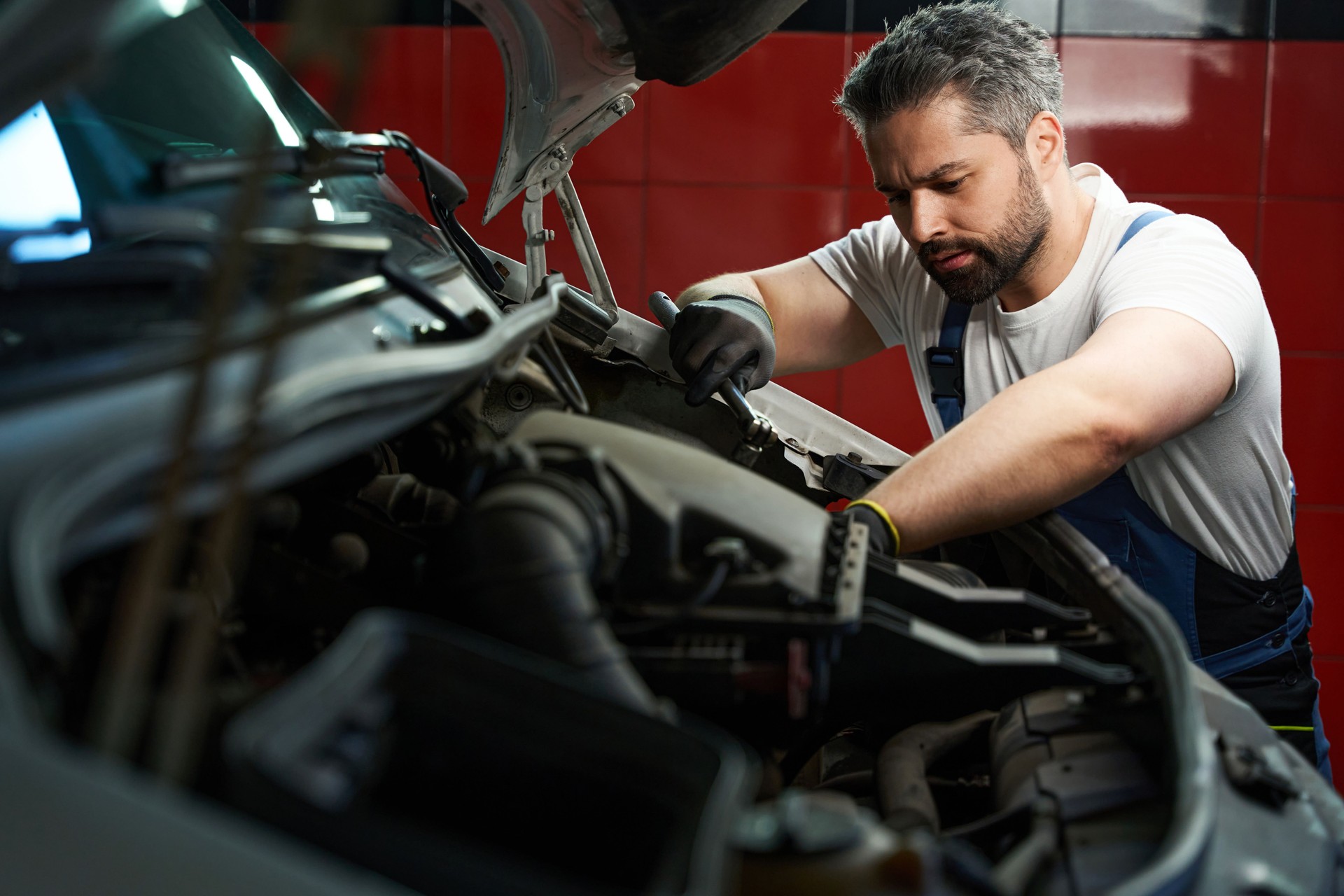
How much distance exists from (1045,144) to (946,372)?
441 mm

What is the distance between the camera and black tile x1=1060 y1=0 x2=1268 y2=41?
3141 mm

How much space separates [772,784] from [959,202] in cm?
114

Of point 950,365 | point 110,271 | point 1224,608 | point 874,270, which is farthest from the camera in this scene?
point 874,270

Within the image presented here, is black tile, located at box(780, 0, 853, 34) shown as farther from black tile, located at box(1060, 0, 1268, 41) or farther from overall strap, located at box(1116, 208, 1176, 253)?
overall strap, located at box(1116, 208, 1176, 253)

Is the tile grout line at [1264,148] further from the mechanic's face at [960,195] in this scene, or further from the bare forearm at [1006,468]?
the bare forearm at [1006,468]

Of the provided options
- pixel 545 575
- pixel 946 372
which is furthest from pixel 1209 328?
pixel 545 575

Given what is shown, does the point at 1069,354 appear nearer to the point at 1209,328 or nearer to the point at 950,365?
the point at 950,365

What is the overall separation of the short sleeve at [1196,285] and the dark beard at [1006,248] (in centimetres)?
14

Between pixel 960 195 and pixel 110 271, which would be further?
pixel 960 195

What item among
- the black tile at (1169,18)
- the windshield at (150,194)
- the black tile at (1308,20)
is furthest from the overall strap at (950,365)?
the black tile at (1308,20)

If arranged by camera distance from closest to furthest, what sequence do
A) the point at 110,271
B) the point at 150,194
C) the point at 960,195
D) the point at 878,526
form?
the point at 110,271 → the point at 150,194 → the point at 878,526 → the point at 960,195

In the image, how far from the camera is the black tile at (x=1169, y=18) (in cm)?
314

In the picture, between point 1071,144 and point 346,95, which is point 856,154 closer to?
point 1071,144

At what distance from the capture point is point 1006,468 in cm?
130
